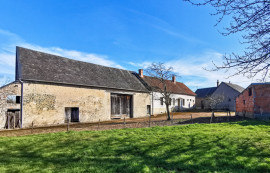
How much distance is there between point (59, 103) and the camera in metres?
16.5

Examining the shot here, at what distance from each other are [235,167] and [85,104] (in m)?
15.9

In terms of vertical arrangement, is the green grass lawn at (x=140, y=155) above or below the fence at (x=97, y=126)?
above

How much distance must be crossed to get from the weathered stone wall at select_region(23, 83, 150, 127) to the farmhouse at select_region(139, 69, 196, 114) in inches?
342

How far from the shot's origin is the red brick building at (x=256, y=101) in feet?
62.4

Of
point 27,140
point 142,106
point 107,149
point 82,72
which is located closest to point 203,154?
point 107,149

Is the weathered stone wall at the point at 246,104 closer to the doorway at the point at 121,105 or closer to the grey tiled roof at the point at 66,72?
the grey tiled roof at the point at 66,72

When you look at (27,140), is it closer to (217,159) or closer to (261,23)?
(217,159)

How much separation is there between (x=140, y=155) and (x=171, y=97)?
89.6 feet

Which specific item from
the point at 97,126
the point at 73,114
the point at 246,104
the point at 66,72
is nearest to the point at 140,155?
the point at 97,126

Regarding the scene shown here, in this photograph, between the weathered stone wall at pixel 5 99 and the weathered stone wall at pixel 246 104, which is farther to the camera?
the weathered stone wall at pixel 246 104

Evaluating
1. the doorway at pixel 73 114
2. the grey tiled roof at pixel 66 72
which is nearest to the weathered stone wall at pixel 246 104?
the grey tiled roof at pixel 66 72

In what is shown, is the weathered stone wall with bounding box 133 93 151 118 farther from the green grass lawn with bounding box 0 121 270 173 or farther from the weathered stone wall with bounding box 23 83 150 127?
the green grass lawn with bounding box 0 121 270 173

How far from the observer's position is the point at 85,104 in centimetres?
1847

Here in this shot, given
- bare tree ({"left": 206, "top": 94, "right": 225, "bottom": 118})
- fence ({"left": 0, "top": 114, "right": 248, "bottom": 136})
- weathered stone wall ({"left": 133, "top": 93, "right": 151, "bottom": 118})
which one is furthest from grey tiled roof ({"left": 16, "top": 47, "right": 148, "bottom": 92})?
bare tree ({"left": 206, "top": 94, "right": 225, "bottom": 118})
